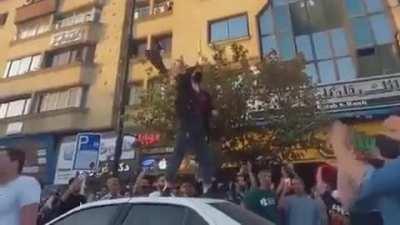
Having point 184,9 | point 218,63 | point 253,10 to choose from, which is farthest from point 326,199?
point 184,9

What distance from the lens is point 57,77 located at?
2309 cm

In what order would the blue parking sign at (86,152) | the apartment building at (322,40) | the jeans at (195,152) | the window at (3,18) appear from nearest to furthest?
the jeans at (195,152) → the blue parking sign at (86,152) → the apartment building at (322,40) → the window at (3,18)

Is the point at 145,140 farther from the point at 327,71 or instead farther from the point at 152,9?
the point at 152,9

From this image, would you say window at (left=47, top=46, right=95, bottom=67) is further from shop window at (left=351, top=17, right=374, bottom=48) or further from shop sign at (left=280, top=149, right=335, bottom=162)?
shop window at (left=351, top=17, right=374, bottom=48)

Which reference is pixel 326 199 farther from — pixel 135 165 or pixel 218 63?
pixel 135 165

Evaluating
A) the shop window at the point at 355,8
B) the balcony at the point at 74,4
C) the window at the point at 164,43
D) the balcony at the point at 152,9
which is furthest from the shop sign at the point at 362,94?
the balcony at the point at 74,4

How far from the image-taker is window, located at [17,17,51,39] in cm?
2484

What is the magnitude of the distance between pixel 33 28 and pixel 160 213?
2224cm

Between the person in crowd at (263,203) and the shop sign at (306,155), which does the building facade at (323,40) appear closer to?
the shop sign at (306,155)

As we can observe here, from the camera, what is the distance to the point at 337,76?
55.3 ft

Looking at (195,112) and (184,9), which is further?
(184,9)

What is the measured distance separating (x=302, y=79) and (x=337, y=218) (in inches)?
218

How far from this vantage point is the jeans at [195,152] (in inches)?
286

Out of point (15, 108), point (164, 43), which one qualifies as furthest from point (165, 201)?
point (15, 108)
